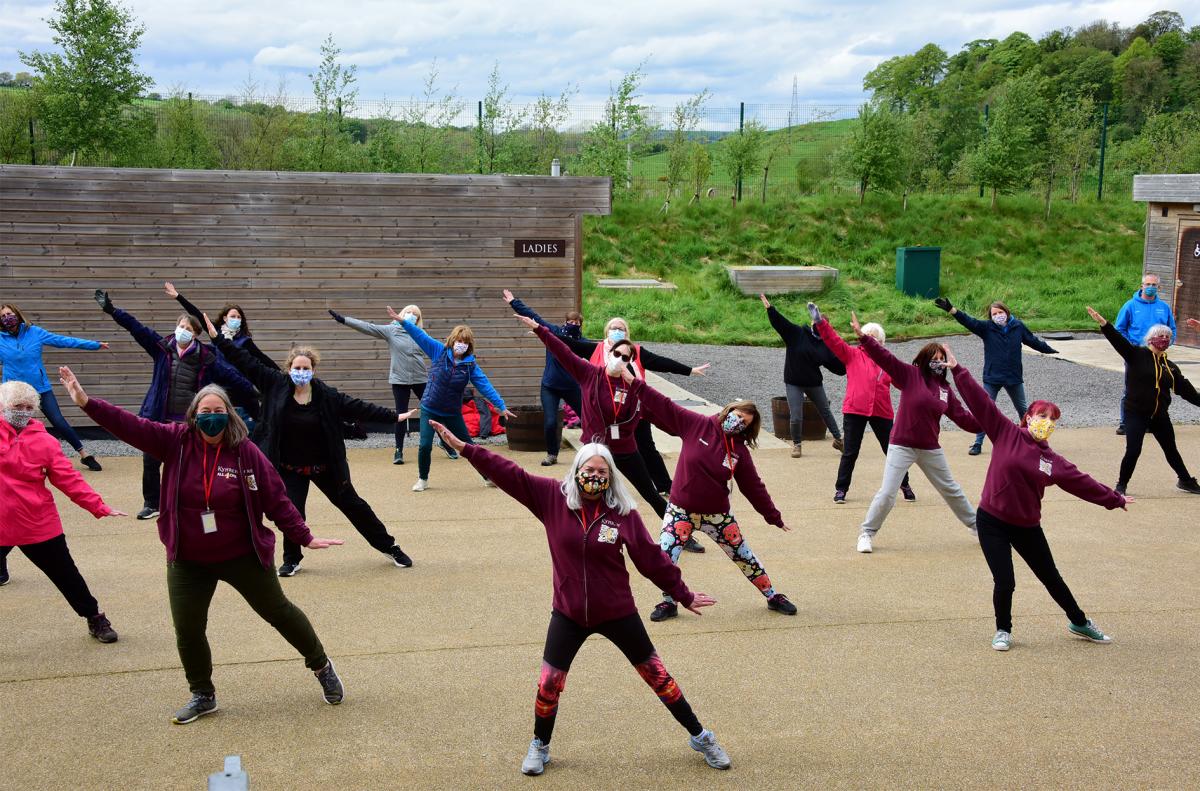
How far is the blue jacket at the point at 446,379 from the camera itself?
11.0 meters

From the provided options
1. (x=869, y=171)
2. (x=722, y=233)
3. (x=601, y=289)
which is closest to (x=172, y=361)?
(x=601, y=289)

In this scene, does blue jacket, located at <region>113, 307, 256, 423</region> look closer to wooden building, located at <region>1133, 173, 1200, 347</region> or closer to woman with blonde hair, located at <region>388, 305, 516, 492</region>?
woman with blonde hair, located at <region>388, 305, 516, 492</region>

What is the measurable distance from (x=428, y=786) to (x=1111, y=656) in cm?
430

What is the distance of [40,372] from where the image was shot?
12.0 m

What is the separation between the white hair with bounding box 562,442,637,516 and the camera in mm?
5402

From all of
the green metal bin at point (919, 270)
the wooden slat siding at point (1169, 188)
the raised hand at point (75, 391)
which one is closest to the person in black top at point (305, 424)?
the raised hand at point (75, 391)

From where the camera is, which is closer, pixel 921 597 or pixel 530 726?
pixel 530 726

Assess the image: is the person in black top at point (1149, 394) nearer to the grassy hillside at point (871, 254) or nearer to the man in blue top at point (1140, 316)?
the man in blue top at point (1140, 316)

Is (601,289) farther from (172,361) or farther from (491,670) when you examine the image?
(491,670)

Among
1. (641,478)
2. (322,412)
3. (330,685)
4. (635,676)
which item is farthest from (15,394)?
(641,478)

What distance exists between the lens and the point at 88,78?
902 inches

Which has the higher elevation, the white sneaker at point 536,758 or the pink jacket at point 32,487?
the pink jacket at point 32,487

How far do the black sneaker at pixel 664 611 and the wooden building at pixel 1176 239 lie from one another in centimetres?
1752

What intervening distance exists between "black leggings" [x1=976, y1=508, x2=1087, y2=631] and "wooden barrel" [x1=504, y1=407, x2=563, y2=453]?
21.9ft
